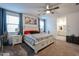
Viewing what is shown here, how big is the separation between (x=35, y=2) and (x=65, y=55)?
110cm

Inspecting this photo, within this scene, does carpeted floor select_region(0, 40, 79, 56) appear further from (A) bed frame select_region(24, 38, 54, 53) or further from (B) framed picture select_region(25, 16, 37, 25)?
(B) framed picture select_region(25, 16, 37, 25)

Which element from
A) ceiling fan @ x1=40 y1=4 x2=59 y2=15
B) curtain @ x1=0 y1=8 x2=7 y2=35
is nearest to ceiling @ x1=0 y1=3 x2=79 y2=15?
ceiling fan @ x1=40 y1=4 x2=59 y2=15

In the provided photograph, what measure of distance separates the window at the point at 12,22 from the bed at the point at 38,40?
0.28 meters

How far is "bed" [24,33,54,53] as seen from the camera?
1.66 meters

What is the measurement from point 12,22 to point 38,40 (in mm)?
615

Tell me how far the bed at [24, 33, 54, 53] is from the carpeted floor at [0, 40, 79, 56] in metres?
0.08

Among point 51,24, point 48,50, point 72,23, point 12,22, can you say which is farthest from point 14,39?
point 72,23

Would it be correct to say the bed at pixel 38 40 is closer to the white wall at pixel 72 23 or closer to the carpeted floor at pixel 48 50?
the carpeted floor at pixel 48 50

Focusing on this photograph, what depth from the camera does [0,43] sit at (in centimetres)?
154

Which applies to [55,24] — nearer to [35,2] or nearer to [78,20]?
[78,20]

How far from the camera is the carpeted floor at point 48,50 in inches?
61.8

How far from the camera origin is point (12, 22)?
1.68 meters

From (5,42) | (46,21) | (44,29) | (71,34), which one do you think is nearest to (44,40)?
(44,29)

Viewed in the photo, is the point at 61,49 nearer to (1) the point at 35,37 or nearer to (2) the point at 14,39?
(1) the point at 35,37
